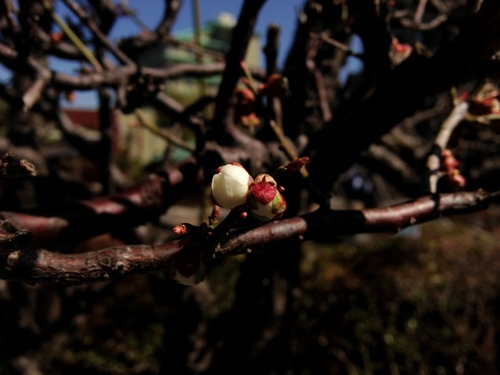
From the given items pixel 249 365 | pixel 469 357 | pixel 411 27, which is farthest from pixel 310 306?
pixel 411 27

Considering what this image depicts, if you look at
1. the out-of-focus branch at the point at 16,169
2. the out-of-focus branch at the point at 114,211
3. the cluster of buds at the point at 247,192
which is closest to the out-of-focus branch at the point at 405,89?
the out-of-focus branch at the point at 114,211

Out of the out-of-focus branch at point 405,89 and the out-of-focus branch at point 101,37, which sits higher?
the out-of-focus branch at point 101,37

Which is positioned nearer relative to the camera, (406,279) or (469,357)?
(469,357)

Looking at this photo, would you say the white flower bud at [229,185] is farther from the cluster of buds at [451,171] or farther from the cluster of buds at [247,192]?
the cluster of buds at [451,171]

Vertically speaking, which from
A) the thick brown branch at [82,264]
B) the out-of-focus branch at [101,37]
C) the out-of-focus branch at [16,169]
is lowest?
the thick brown branch at [82,264]

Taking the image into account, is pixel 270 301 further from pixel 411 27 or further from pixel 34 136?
pixel 34 136

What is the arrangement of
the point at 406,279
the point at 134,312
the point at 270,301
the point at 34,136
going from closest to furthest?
1. the point at 270,301
2. the point at 34,136
3. the point at 406,279
4. the point at 134,312

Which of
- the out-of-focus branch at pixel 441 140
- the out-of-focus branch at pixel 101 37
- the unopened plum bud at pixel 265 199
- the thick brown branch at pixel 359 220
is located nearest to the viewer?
the unopened plum bud at pixel 265 199

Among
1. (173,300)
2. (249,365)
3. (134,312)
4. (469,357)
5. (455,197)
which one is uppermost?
(134,312)
